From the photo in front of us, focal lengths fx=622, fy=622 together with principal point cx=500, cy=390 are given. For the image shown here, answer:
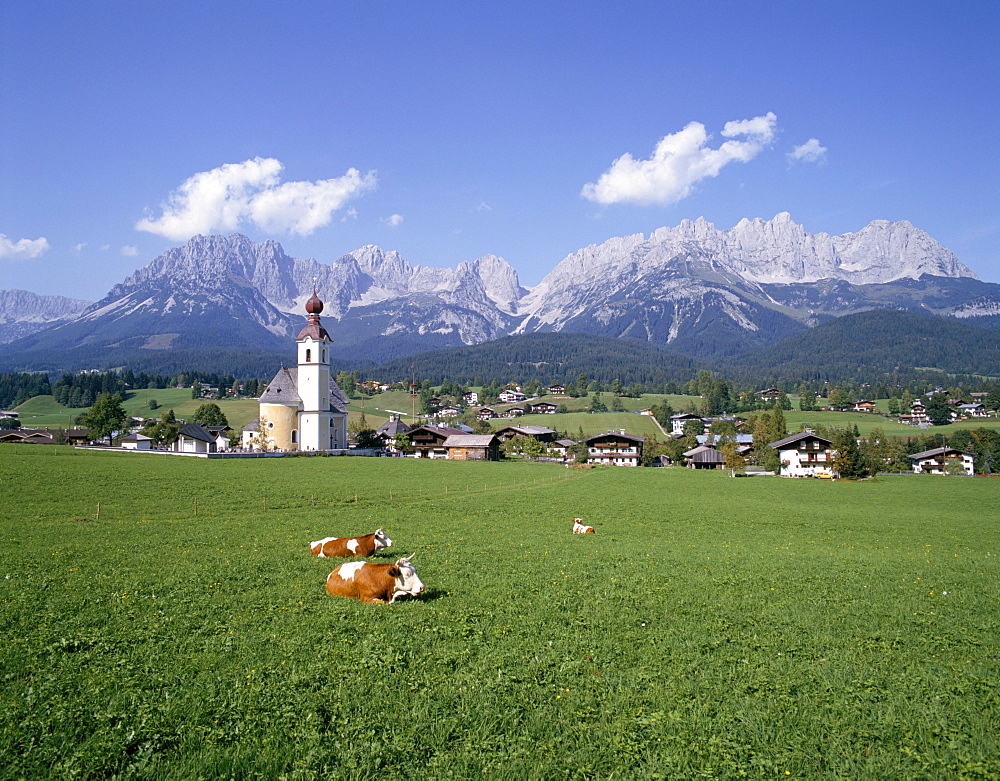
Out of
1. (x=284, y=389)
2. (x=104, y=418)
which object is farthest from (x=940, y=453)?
(x=104, y=418)

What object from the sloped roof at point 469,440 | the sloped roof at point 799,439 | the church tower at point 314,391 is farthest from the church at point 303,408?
the sloped roof at point 799,439

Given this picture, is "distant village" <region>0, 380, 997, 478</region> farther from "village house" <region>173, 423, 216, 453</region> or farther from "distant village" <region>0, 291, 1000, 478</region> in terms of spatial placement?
"distant village" <region>0, 291, 1000, 478</region>

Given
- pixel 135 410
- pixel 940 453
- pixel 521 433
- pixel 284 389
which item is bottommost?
pixel 940 453

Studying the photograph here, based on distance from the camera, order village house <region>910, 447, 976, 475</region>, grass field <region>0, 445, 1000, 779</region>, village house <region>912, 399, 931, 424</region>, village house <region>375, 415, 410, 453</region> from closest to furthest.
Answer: grass field <region>0, 445, 1000, 779</region> < village house <region>910, 447, 976, 475</region> < village house <region>375, 415, 410, 453</region> < village house <region>912, 399, 931, 424</region>

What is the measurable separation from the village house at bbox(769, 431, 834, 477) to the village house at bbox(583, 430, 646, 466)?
2538 cm

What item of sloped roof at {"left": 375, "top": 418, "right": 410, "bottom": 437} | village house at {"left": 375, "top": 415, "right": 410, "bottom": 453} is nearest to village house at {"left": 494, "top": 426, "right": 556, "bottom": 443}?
sloped roof at {"left": 375, "top": 418, "right": 410, "bottom": 437}

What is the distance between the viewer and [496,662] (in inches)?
374

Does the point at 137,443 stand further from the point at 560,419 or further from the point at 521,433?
the point at 560,419

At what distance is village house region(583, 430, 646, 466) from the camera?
375ft

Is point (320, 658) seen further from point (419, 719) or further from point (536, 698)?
point (536, 698)

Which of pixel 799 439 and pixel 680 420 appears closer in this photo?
pixel 799 439

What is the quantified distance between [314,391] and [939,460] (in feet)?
345

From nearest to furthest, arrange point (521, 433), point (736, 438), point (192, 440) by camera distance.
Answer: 1. point (192, 440)
2. point (736, 438)
3. point (521, 433)

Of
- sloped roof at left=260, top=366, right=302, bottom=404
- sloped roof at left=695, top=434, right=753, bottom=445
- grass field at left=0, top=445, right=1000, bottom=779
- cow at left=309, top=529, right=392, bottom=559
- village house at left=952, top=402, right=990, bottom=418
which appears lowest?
sloped roof at left=695, top=434, right=753, bottom=445
